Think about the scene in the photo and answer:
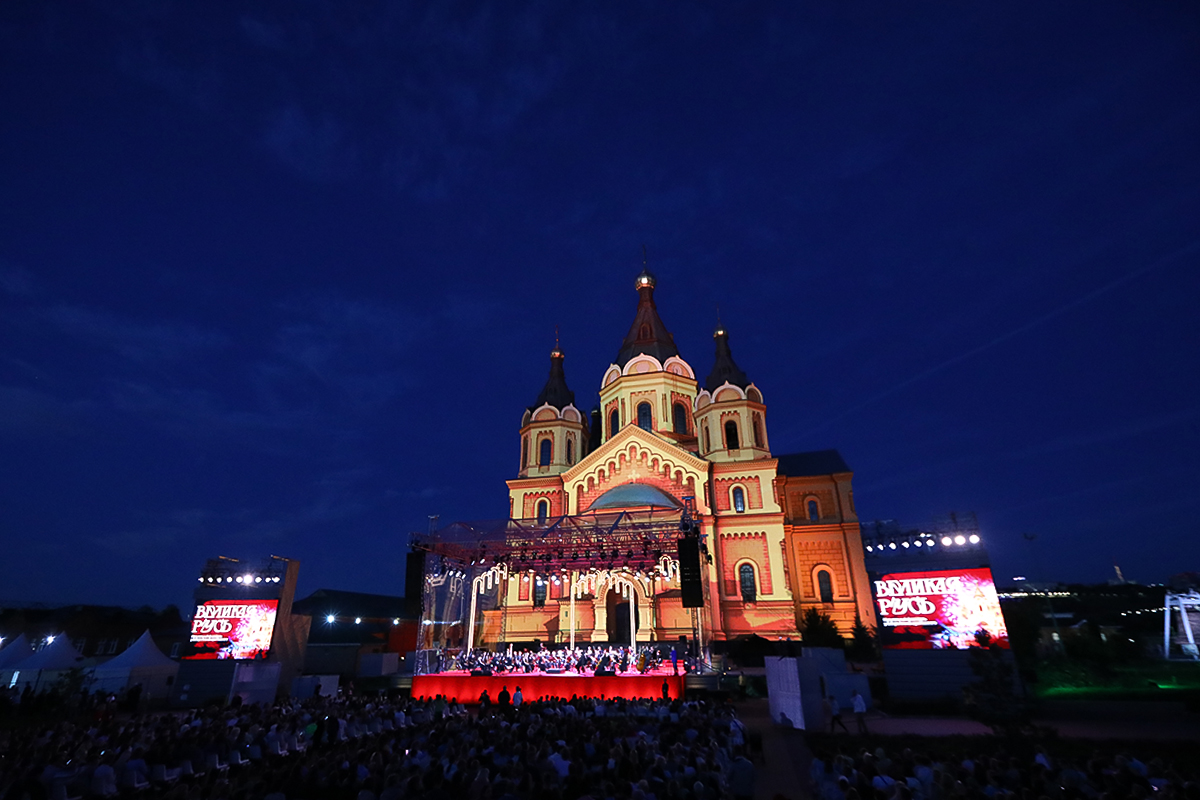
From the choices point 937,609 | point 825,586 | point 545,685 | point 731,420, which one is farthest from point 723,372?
point 545,685

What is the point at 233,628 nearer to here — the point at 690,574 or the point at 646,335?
the point at 690,574

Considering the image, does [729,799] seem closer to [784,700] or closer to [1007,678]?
[1007,678]

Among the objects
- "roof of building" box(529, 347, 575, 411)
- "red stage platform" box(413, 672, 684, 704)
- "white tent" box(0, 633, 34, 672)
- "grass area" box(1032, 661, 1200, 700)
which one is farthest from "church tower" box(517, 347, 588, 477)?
"grass area" box(1032, 661, 1200, 700)

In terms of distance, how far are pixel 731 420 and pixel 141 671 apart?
3106 centimetres

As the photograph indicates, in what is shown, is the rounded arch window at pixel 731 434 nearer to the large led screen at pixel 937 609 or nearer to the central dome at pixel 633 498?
the central dome at pixel 633 498

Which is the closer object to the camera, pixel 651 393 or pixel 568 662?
pixel 568 662

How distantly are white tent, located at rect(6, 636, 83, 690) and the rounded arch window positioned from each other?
107 feet

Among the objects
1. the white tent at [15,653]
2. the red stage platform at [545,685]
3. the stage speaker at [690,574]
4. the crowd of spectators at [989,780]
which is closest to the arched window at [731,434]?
the stage speaker at [690,574]

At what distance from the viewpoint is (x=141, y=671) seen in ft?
73.5

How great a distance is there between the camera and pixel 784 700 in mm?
16656

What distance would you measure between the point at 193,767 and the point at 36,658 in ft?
60.9

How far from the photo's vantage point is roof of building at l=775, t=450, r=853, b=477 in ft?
133

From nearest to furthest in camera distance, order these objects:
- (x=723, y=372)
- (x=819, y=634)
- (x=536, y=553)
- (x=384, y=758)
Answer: (x=384, y=758) < (x=536, y=553) < (x=819, y=634) < (x=723, y=372)

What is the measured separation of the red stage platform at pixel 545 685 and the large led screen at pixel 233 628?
7.97 m
